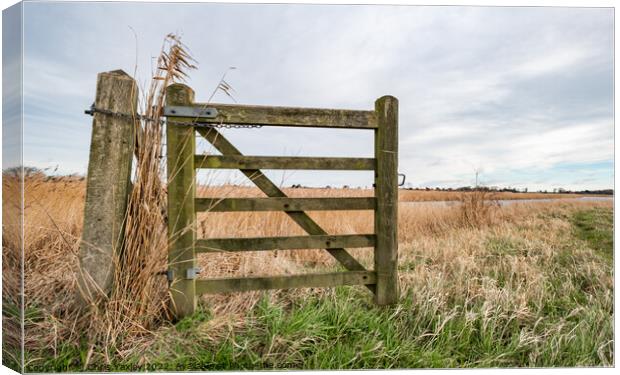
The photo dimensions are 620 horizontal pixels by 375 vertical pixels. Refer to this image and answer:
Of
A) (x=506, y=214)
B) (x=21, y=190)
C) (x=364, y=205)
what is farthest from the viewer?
(x=506, y=214)

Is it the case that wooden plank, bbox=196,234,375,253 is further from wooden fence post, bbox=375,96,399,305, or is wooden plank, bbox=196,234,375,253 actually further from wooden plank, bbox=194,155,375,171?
wooden plank, bbox=194,155,375,171

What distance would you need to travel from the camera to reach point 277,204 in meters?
2.25

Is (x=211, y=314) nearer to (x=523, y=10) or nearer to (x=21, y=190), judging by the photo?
(x=21, y=190)

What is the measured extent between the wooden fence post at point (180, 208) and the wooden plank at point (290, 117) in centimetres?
13

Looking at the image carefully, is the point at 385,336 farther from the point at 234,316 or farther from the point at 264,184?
the point at 264,184

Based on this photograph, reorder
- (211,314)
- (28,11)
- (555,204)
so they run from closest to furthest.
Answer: (28,11), (211,314), (555,204)

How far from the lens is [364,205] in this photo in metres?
2.41

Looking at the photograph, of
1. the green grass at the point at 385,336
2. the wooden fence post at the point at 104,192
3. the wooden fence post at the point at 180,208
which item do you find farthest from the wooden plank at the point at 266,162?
the green grass at the point at 385,336

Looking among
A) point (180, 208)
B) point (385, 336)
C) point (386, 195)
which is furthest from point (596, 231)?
point (180, 208)

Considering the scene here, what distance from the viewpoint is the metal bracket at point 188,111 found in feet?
6.97

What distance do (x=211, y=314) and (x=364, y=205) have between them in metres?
1.40

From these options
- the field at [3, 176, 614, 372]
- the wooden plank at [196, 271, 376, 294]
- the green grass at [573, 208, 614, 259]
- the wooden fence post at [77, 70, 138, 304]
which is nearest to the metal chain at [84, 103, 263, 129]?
the wooden fence post at [77, 70, 138, 304]

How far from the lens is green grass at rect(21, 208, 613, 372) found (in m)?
1.89


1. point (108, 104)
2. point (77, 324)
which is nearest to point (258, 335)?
point (77, 324)
